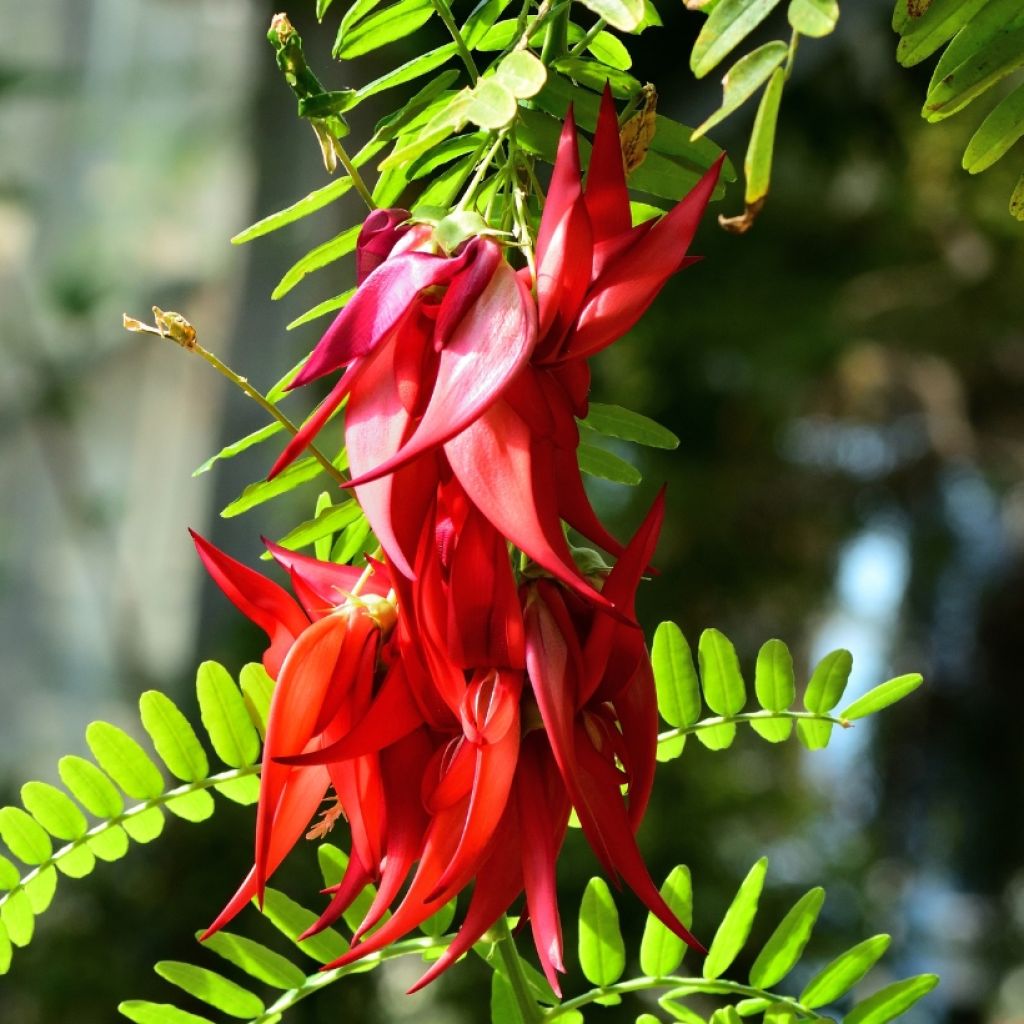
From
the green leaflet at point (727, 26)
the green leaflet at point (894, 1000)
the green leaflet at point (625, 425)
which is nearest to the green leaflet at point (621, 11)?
the green leaflet at point (727, 26)

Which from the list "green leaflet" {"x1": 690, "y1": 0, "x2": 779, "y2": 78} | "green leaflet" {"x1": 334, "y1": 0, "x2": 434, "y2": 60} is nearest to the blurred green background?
"green leaflet" {"x1": 334, "y1": 0, "x2": 434, "y2": 60}

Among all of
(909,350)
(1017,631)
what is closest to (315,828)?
(909,350)

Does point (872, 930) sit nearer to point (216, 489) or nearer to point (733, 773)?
point (733, 773)

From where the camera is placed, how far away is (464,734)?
0.79 feet

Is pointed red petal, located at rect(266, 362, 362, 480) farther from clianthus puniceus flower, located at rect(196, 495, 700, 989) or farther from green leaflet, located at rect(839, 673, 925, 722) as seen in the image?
green leaflet, located at rect(839, 673, 925, 722)

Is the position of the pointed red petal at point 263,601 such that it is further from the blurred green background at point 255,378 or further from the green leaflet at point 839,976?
the blurred green background at point 255,378

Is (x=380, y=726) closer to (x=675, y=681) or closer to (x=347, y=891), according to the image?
(x=347, y=891)

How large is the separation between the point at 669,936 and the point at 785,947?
1.1 inches

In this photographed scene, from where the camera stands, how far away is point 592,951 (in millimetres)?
361

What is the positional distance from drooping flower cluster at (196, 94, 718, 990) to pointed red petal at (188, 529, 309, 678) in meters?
0.02

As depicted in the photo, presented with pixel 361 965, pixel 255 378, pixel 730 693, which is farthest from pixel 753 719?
pixel 255 378

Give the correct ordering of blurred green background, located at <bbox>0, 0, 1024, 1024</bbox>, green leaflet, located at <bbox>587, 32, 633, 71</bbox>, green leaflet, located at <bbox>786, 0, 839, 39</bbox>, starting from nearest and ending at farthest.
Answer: green leaflet, located at <bbox>786, 0, 839, 39</bbox>
green leaflet, located at <bbox>587, 32, 633, 71</bbox>
blurred green background, located at <bbox>0, 0, 1024, 1024</bbox>

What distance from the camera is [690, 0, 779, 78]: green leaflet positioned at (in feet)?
0.75

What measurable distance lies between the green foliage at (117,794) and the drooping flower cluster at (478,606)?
9 centimetres
